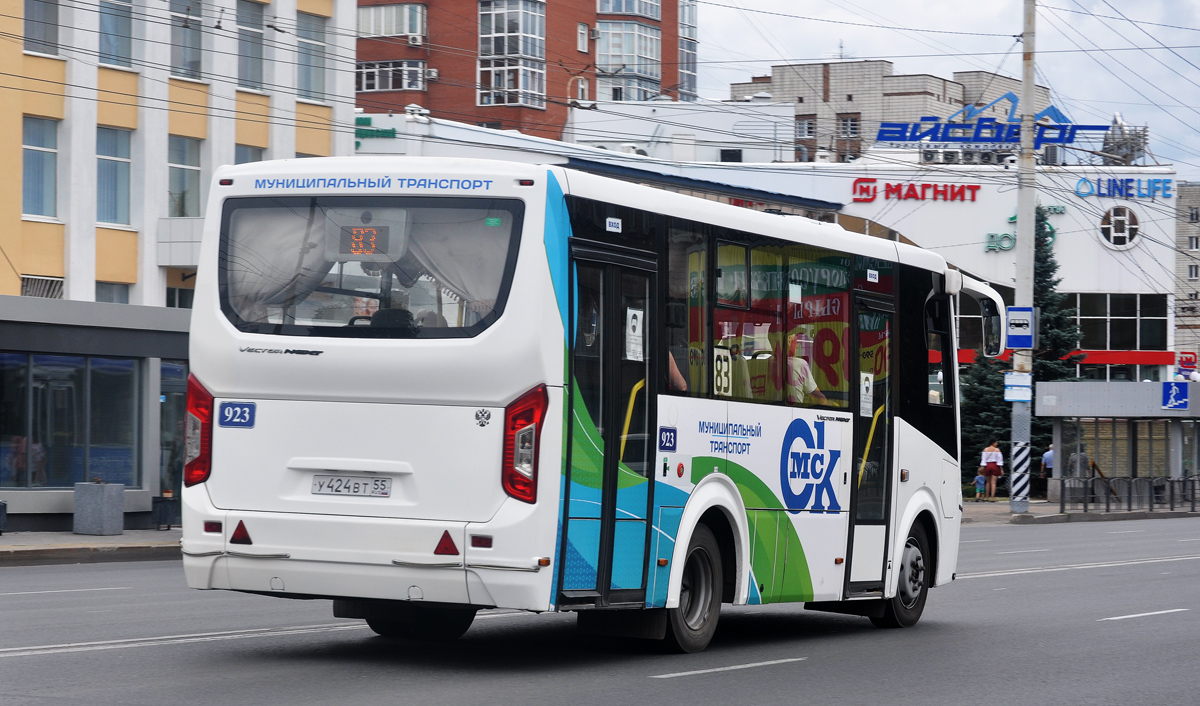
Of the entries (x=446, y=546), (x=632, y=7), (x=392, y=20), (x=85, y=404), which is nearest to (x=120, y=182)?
(x=85, y=404)

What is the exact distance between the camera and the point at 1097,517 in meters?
43.4

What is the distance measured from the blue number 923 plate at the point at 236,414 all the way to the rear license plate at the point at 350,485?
0.54 m

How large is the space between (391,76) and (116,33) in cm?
4304

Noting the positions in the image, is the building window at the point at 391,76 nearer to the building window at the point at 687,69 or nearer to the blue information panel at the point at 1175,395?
the building window at the point at 687,69

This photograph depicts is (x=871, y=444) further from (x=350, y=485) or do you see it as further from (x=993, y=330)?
(x=350, y=485)

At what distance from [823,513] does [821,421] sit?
0.70m

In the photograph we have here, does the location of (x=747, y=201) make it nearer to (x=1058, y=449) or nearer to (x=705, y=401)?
(x=1058, y=449)

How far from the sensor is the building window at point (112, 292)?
3500 cm

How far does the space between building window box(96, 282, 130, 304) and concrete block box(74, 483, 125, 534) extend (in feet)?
28.1

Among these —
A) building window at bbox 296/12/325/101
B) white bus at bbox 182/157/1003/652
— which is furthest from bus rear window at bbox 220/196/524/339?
building window at bbox 296/12/325/101

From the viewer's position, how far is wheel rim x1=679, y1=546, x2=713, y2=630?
434 inches

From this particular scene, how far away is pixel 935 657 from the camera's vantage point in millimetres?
11758

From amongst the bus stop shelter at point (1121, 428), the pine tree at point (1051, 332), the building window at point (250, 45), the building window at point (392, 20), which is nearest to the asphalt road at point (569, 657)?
the building window at point (250, 45)

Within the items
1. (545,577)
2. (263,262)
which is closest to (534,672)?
(545,577)
